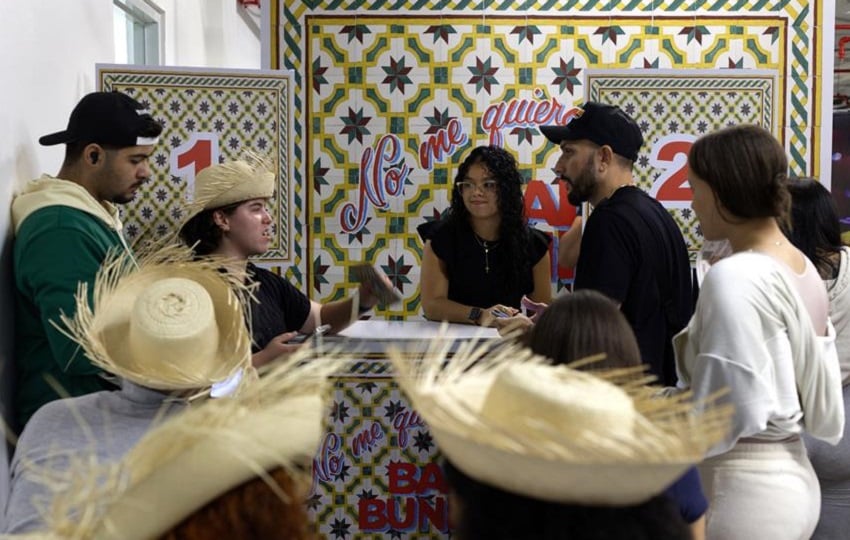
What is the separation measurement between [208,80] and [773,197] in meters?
2.73

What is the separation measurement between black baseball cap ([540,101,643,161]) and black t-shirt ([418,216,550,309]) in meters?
0.83

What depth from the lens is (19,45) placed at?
3.42m

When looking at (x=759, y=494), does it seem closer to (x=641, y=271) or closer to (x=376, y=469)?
(x=641, y=271)

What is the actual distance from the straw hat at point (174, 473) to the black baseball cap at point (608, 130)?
8.41ft

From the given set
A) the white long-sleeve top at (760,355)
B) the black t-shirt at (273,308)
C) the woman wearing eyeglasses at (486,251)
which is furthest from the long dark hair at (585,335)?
the woman wearing eyeglasses at (486,251)

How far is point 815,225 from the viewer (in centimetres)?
352

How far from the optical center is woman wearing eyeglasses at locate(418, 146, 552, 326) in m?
4.59

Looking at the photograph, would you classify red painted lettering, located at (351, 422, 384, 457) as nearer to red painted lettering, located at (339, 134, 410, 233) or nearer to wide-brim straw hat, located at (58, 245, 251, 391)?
red painted lettering, located at (339, 134, 410, 233)

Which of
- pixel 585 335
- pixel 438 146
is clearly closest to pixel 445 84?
pixel 438 146

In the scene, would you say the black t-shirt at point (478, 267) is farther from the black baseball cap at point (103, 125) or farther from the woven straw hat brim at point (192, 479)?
the woven straw hat brim at point (192, 479)

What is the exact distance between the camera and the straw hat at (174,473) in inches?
56.1

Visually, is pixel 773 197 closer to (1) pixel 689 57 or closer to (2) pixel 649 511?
(2) pixel 649 511

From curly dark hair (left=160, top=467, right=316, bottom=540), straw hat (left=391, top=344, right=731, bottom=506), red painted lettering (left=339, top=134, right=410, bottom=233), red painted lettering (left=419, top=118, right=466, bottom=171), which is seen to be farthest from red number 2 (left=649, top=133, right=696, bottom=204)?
curly dark hair (left=160, top=467, right=316, bottom=540)

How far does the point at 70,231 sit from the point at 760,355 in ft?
6.37
